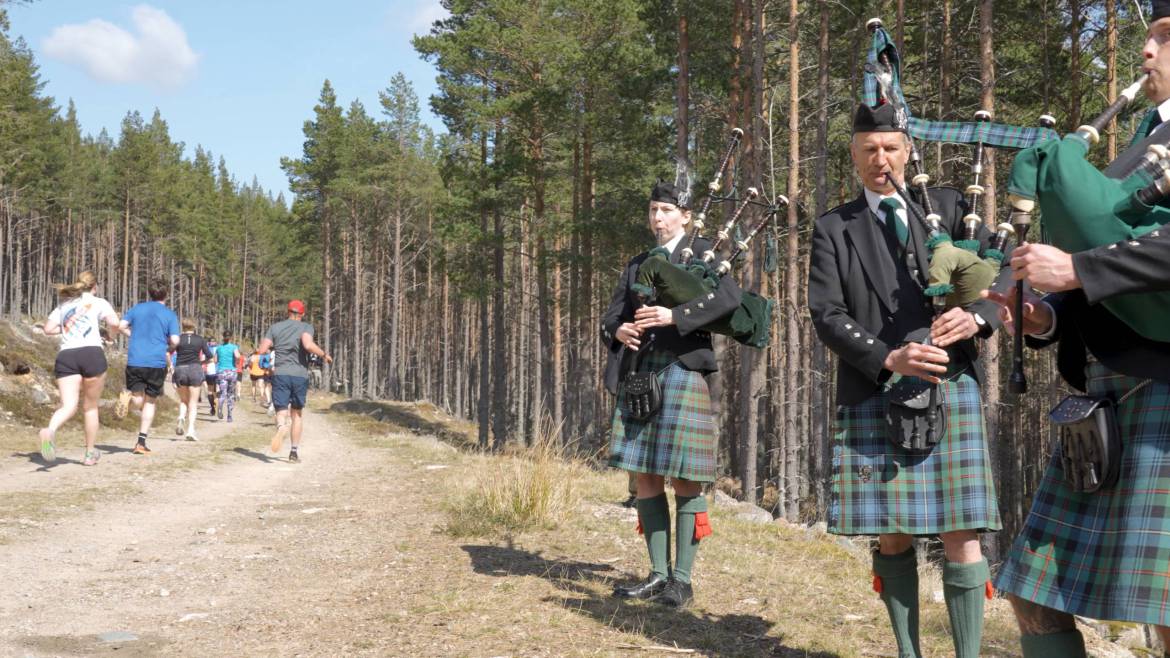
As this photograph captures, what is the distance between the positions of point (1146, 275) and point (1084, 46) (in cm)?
1719

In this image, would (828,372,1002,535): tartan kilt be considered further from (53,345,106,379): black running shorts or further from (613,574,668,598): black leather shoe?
(53,345,106,379): black running shorts

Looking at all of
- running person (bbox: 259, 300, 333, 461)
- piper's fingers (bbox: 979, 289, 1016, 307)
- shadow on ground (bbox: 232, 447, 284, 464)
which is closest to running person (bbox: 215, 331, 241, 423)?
shadow on ground (bbox: 232, 447, 284, 464)

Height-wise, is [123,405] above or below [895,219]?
below

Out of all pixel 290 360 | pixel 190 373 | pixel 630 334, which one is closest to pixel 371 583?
pixel 630 334

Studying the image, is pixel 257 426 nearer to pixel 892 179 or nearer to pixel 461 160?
pixel 461 160

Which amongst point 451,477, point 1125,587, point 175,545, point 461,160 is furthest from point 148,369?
point 461,160

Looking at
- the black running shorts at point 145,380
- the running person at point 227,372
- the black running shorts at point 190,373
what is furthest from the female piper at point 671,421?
the running person at point 227,372

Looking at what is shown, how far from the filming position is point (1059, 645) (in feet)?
7.53

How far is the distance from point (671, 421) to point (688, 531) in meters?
0.62

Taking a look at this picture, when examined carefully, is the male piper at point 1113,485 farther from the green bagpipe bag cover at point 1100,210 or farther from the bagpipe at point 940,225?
the bagpipe at point 940,225

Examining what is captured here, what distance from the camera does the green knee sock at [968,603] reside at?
321 cm

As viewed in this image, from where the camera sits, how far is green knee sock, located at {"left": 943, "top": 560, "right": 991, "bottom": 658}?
321cm

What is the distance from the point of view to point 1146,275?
1962mm

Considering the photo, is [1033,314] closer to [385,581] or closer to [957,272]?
[957,272]
